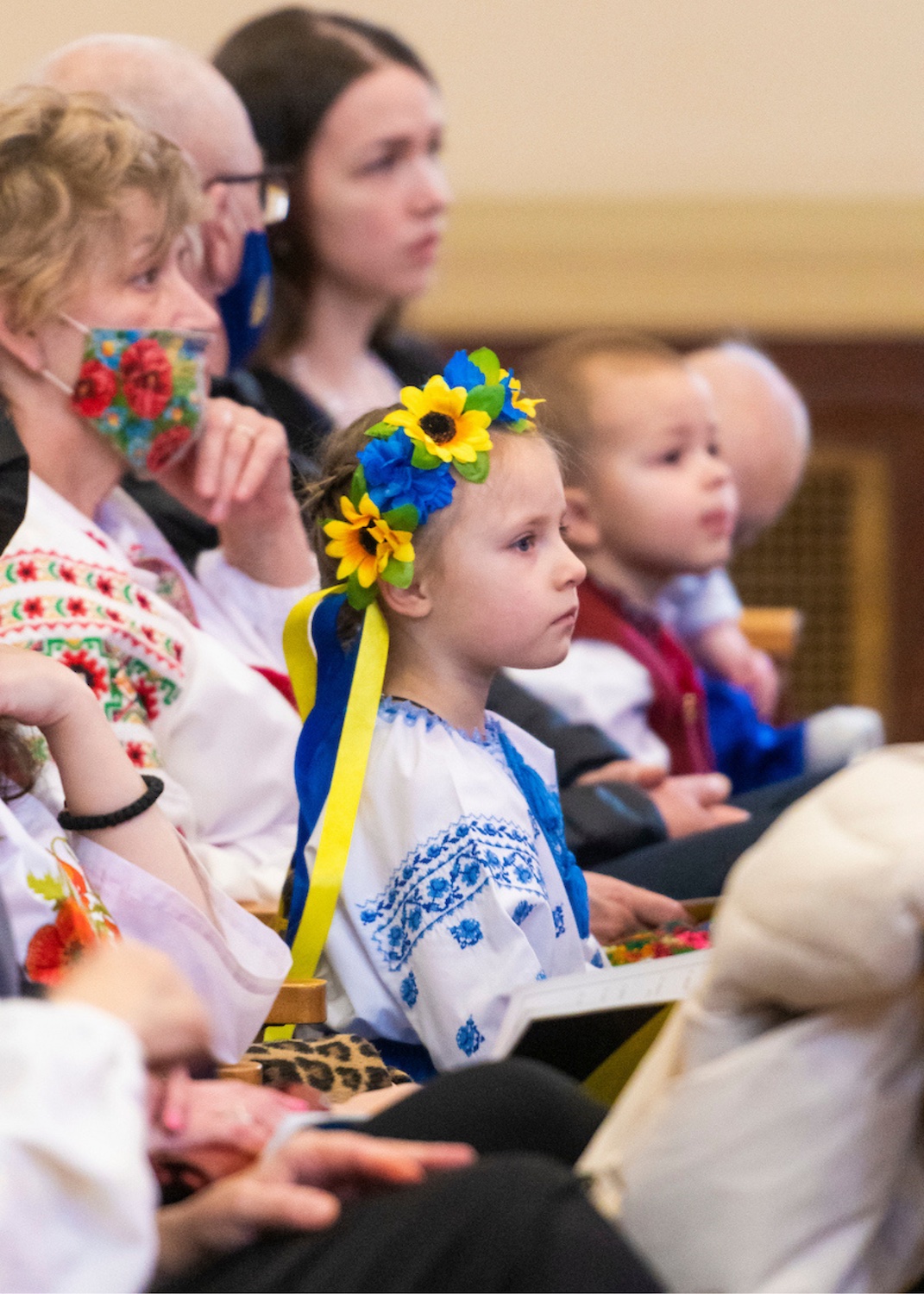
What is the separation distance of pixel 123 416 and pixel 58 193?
235mm

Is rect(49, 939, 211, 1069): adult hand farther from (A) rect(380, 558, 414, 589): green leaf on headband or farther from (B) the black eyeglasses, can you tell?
(B) the black eyeglasses

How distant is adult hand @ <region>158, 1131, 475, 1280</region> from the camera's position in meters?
0.97

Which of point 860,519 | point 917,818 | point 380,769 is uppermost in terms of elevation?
point 917,818

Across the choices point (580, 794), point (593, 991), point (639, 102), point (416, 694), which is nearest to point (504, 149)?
point (639, 102)

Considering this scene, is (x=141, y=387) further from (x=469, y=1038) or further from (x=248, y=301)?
(x=469, y=1038)

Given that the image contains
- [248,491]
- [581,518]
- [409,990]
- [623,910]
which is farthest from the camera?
[581,518]

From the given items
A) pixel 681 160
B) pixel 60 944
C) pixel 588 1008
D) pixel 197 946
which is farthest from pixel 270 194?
pixel 681 160

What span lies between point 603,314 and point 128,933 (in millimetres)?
3655

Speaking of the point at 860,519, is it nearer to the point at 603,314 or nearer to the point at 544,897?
the point at 603,314

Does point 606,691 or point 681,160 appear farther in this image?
point 681,160

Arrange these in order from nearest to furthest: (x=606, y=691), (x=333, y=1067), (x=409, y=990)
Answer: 1. (x=333, y=1067)
2. (x=409, y=990)
3. (x=606, y=691)

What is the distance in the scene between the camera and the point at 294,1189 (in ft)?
3.22

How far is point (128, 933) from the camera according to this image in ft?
4.98

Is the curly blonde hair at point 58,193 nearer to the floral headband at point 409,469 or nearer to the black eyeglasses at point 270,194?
the floral headband at point 409,469
